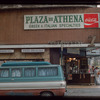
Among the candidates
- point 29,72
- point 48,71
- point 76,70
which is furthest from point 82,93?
point 76,70

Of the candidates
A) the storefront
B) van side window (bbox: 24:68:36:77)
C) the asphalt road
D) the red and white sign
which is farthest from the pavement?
the red and white sign

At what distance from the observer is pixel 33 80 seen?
1118 centimetres

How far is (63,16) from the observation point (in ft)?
66.6

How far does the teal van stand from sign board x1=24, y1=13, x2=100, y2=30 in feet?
31.0

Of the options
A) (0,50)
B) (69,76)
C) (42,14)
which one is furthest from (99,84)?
(0,50)

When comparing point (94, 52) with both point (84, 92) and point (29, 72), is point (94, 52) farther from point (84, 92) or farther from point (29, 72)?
point (29, 72)

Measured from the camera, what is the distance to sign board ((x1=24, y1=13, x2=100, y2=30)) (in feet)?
66.4

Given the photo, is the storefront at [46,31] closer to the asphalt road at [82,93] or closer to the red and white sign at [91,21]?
the red and white sign at [91,21]

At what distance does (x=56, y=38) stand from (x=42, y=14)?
272cm

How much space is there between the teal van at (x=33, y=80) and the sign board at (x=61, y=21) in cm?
945

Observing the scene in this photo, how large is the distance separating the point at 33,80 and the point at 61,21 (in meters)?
10.3

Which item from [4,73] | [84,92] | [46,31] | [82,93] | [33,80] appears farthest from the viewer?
[46,31]

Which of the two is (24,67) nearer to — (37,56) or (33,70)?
(33,70)

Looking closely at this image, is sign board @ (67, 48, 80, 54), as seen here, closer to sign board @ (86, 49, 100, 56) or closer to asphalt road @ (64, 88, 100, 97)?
sign board @ (86, 49, 100, 56)
